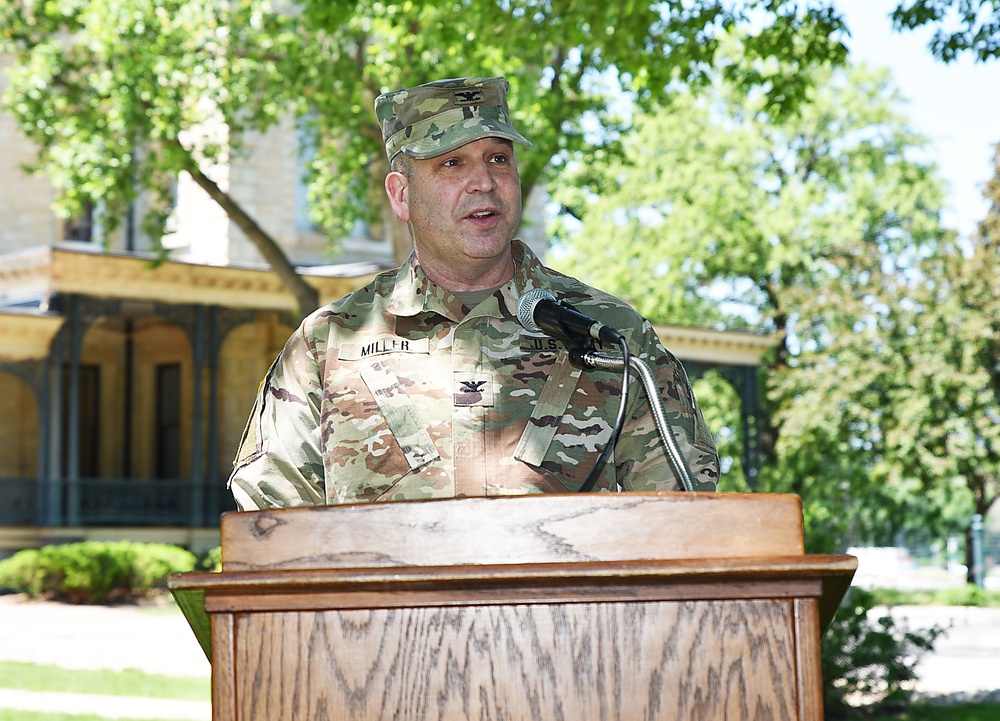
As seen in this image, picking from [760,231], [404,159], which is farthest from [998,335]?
[404,159]

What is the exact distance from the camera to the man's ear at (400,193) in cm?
310

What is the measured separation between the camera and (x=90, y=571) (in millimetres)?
18625

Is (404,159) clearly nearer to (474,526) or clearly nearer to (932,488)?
(474,526)

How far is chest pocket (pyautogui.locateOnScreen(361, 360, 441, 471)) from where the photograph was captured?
2846 mm

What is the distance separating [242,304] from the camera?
22797mm

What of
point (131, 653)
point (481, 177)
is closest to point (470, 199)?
point (481, 177)

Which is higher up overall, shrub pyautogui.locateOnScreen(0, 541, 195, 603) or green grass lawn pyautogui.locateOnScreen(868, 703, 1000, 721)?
shrub pyautogui.locateOnScreen(0, 541, 195, 603)

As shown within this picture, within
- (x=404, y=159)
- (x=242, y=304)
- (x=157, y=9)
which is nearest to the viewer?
(x=404, y=159)

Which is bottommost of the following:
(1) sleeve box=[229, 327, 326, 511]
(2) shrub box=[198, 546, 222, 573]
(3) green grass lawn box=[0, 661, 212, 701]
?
(3) green grass lawn box=[0, 661, 212, 701]

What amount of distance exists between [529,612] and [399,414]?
1196mm

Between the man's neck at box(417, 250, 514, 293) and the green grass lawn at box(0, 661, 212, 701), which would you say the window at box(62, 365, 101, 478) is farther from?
the man's neck at box(417, 250, 514, 293)

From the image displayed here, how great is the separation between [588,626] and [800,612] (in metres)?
0.28

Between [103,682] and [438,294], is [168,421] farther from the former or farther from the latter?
[438,294]

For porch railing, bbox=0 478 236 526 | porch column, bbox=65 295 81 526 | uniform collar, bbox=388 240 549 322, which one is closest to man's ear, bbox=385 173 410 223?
uniform collar, bbox=388 240 549 322
